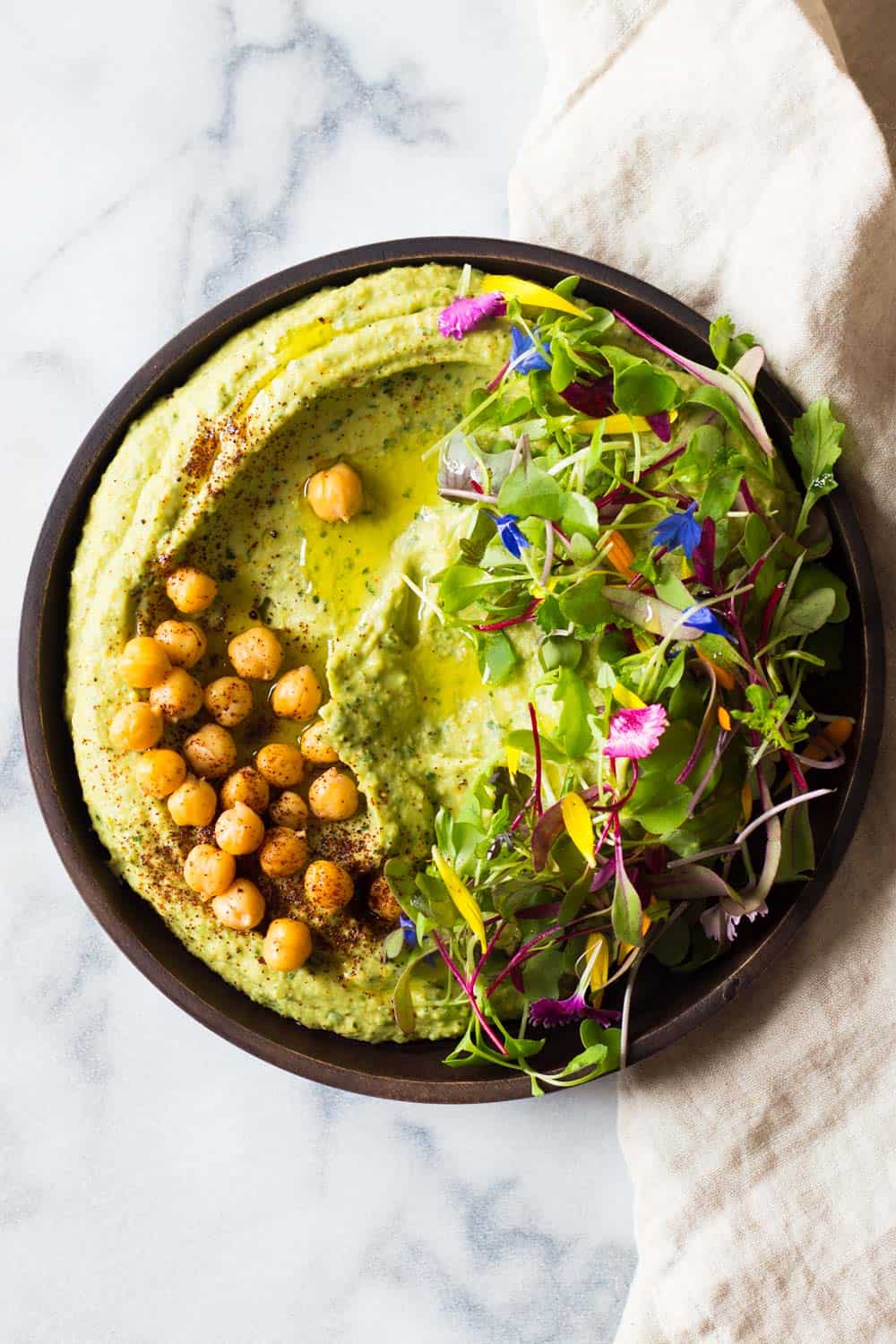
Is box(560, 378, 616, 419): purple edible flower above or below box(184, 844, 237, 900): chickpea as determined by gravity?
above

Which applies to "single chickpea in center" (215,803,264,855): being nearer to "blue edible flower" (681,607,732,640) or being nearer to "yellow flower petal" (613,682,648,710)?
"yellow flower petal" (613,682,648,710)

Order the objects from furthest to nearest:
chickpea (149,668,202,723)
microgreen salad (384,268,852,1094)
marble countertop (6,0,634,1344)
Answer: marble countertop (6,0,634,1344), chickpea (149,668,202,723), microgreen salad (384,268,852,1094)

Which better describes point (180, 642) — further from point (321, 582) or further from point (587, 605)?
point (587, 605)

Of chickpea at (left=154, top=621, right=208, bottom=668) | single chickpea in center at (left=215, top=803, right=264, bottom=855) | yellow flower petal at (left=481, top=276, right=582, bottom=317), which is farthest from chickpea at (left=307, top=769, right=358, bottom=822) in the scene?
yellow flower petal at (left=481, top=276, right=582, bottom=317)

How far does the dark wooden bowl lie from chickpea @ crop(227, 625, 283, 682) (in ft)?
1.11

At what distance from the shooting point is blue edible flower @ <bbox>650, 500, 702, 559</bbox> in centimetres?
187

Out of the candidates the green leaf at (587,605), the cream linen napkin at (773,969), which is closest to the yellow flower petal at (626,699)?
the green leaf at (587,605)

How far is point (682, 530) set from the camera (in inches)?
74.0

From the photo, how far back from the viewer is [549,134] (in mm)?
2289

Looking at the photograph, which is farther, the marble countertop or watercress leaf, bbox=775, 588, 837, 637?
the marble countertop

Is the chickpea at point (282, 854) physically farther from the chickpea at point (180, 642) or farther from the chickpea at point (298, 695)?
the chickpea at point (180, 642)

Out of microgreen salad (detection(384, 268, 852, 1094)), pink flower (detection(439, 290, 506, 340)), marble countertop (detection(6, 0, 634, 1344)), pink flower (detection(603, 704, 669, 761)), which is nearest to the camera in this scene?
pink flower (detection(603, 704, 669, 761))

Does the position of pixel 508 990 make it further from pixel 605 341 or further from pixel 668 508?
pixel 605 341

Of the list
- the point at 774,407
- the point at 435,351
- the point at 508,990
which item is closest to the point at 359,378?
the point at 435,351
